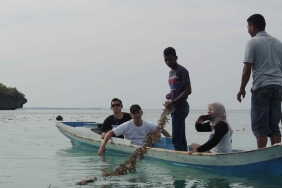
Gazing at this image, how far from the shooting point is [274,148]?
7883mm

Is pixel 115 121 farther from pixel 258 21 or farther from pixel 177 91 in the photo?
pixel 258 21

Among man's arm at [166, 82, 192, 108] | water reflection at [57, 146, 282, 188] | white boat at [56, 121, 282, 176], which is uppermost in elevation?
man's arm at [166, 82, 192, 108]

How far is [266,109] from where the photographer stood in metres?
8.08

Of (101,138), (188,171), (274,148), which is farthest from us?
(101,138)

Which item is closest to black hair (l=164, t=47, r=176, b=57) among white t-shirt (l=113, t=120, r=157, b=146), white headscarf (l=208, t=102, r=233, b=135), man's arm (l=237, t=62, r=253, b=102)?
white headscarf (l=208, t=102, r=233, b=135)

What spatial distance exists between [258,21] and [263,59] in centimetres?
63

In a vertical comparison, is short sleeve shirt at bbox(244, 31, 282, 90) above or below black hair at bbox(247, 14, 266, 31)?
below

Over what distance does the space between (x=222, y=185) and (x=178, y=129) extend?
6.40 feet

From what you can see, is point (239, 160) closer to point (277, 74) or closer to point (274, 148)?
point (274, 148)

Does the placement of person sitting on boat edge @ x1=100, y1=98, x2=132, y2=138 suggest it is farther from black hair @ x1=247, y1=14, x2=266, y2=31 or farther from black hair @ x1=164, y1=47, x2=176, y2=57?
black hair @ x1=247, y1=14, x2=266, y2=31

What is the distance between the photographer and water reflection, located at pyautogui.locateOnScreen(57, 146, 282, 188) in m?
8.53

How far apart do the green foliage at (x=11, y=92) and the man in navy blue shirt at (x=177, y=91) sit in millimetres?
111692

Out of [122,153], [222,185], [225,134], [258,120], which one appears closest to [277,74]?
[258,120]

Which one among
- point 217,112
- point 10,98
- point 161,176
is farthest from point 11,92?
point 217,112
